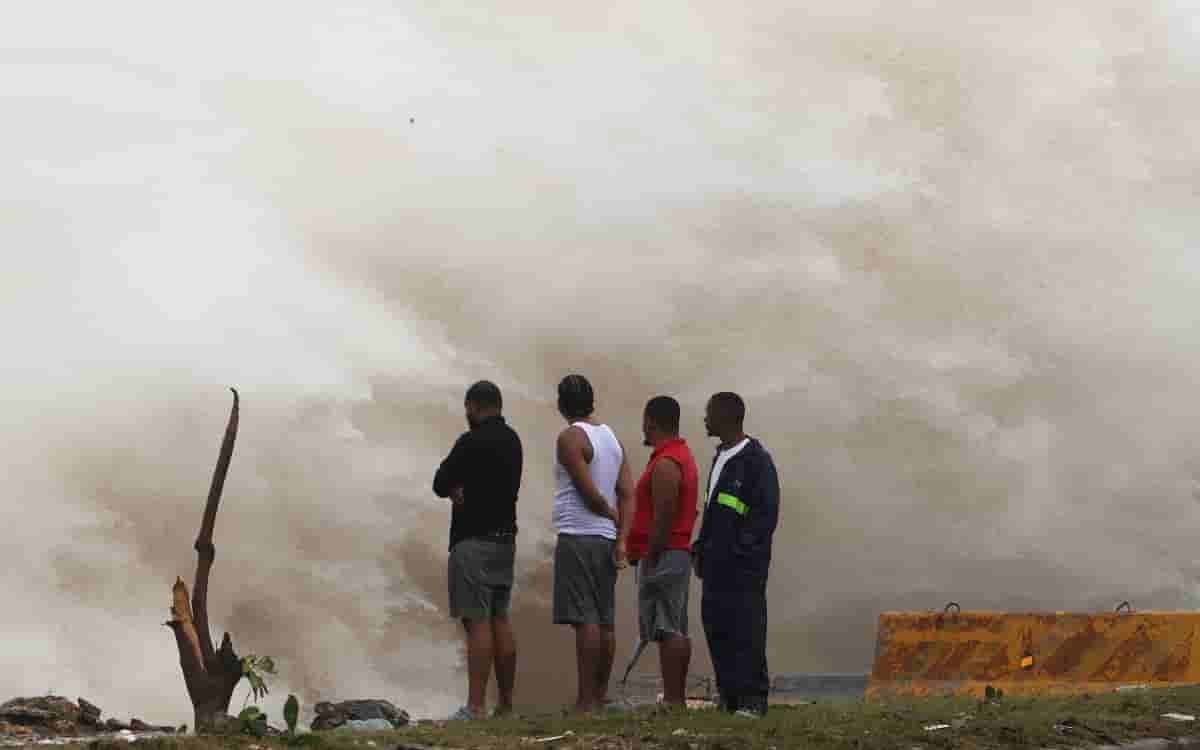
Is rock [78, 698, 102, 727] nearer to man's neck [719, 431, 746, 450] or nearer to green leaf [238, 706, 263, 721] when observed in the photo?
green leaf [238, 706, 263, 721]

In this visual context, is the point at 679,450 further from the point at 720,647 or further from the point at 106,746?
the point at 106,746

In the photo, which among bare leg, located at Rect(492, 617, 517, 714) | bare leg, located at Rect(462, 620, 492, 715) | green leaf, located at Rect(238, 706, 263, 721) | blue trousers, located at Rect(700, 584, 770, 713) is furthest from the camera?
bare leg, located at Rect(492, 617, 517, 714)

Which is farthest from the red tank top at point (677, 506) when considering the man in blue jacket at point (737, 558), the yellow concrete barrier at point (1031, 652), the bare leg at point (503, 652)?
the yellow concrete barrier at point (1031, 652)

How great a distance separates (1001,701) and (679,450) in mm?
2423

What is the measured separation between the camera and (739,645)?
1016 centimetres

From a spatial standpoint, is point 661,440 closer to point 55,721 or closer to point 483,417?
point 483,417

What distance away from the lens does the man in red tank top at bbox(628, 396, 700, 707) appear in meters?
10.2

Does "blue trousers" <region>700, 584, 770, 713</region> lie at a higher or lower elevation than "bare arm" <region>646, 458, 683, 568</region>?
lower

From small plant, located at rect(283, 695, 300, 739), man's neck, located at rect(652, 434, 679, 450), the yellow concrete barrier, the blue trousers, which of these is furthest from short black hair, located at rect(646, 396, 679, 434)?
the yellow concrete barrier

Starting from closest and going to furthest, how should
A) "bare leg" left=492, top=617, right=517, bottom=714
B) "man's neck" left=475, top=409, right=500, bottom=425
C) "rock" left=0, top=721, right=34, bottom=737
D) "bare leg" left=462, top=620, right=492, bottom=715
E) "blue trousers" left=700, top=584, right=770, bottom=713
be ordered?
"rock" left=0, top=721, right=34, bottom=737 < "blue trousers" left=700, top=584, right=770, bottom=713 < "bare leg" left=462, top=620, right=492, bottom=715 < "bare leg" left=492, top=617, right=517, bottom=714 < "man's neck" left=475, top=409, right=500, bottom=425

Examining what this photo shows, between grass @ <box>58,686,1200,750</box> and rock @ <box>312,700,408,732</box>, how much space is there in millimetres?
1556

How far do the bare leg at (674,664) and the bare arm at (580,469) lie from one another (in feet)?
2.24

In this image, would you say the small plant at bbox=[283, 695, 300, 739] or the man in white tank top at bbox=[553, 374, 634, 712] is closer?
the small plant at bbox=[283, 695, 300, 739]

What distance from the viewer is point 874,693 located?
14820mm
